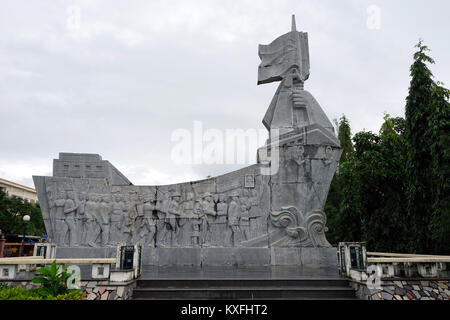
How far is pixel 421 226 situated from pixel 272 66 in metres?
7.71

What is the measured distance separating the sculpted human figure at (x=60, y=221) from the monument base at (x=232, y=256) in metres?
0.45

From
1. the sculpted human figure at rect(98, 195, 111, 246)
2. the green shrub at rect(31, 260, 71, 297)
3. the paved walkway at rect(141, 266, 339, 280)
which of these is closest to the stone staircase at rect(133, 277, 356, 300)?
the paved walkway at rect(141, 266, 339, 280)

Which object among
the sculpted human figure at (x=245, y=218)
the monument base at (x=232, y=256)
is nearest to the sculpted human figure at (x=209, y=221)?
the monument base at (x=232, y=256)

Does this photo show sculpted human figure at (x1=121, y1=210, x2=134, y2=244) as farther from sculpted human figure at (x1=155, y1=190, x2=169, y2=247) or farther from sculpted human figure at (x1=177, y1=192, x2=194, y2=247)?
sculpted human figure at (x1=177, y1=192, x2=194, y2=247)

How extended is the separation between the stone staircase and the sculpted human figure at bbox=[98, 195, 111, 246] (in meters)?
4.83

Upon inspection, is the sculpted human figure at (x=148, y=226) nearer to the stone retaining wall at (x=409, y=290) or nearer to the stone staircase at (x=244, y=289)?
the stone staircase at (x=244, y=289)

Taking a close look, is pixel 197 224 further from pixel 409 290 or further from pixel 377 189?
pixel 377 189

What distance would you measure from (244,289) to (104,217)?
654 cm

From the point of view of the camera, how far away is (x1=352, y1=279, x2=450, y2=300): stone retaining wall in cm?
643

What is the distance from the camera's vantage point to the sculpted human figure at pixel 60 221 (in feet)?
37.8

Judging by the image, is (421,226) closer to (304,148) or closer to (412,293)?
(304,148)

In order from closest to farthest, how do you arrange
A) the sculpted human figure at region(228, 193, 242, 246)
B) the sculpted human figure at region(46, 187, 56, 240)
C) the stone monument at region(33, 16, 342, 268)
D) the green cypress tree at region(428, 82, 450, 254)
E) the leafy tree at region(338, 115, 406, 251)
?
the green cypress tree at region(428, 82, 450, 254)
the stone monument at region(33, 16, 342, 268)
the sculpted human figure at region(228, 193, 242, 246)
the sculpted human figure at region(46, 187, 56, 240)
the leafy tree at region(338, 115, 406, 251)

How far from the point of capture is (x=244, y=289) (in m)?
6.69

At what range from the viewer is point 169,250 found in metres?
11.1
